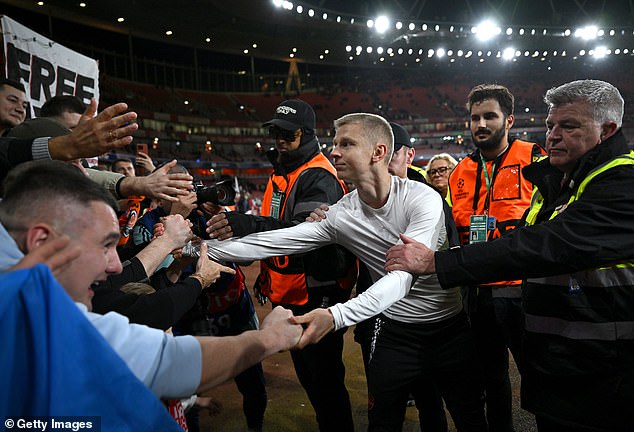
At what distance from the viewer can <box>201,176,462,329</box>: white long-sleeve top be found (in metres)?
1.97

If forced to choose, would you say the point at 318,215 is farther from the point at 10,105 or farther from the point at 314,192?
the point at 10,105

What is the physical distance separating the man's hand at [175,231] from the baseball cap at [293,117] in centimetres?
99

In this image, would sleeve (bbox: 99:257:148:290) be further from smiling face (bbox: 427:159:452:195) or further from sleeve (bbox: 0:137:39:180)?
smiling face (bbox: 427:159:452:195)

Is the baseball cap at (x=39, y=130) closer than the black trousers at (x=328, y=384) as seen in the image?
Yes

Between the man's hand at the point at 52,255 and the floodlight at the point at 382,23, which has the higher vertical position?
the floodlight at the point at 382,23

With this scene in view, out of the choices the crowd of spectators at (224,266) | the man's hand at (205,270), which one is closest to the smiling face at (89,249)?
the crowd of spectators at (224,266)

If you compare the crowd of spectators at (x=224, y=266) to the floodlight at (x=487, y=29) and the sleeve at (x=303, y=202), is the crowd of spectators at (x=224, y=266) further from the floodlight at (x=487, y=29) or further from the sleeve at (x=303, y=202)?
the floodlight at (x=487, y=29)

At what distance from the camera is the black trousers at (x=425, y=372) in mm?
2166

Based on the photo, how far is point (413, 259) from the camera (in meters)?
1.92

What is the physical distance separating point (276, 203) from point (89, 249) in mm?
1923

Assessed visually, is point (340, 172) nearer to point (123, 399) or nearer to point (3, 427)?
point (123, 399)

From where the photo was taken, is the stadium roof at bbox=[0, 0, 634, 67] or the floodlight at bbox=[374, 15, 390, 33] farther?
the floodlight at bbox=[374, 15, 390, 33]

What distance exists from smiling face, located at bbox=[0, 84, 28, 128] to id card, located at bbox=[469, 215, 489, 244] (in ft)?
9.84

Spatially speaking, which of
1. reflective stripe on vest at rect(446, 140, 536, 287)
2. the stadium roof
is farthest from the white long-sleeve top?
the stadium roof
